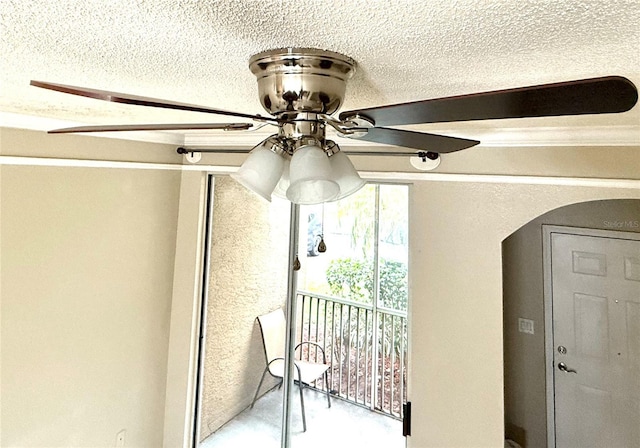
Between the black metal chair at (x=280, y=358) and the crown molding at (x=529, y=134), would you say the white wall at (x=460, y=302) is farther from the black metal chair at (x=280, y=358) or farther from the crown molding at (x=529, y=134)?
the black metal chair at (x=280, y=358)

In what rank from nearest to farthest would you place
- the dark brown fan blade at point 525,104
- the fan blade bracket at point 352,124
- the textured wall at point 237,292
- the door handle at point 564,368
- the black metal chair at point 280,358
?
the dark brown fan blade at point 525,104
the fan blade bracket at point 352,124
the door handle at point 564,368
the black metal chair at point 280,358
the textured wall at point 237,292

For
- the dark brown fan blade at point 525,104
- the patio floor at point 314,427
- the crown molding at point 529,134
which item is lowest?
the patio floor at point 314,427

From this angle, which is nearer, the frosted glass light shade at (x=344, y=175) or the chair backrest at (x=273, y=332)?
the frosted glass light shade at (x=344, y=175)

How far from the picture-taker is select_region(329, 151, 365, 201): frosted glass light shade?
905 millimetres

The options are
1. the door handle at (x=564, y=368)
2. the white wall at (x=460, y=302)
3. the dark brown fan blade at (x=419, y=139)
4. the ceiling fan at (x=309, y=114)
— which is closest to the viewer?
the ceiling fan at (x=309, y=114)

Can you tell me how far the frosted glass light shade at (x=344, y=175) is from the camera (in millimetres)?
905

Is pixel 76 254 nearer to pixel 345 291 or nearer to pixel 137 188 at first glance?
pixel 137 188

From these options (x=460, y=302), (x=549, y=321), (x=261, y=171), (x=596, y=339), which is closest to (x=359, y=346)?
(x=460, y=302)

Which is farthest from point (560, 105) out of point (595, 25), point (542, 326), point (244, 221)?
Answer: point (244, 221)

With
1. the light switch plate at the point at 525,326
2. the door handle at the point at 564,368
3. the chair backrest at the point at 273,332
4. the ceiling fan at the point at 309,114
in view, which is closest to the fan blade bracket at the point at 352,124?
the ceiling fan at the point at 309,114

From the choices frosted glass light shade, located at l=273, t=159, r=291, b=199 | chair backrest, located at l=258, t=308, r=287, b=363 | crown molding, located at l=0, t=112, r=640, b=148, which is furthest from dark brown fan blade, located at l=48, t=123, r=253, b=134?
chair backrest, located at l=258, t=308, r=287, b=363

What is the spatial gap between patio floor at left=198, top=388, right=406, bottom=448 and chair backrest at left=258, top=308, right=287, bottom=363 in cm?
24

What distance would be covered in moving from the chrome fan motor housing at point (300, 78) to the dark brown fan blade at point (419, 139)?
0.57 ft

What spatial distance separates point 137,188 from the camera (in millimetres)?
2184
